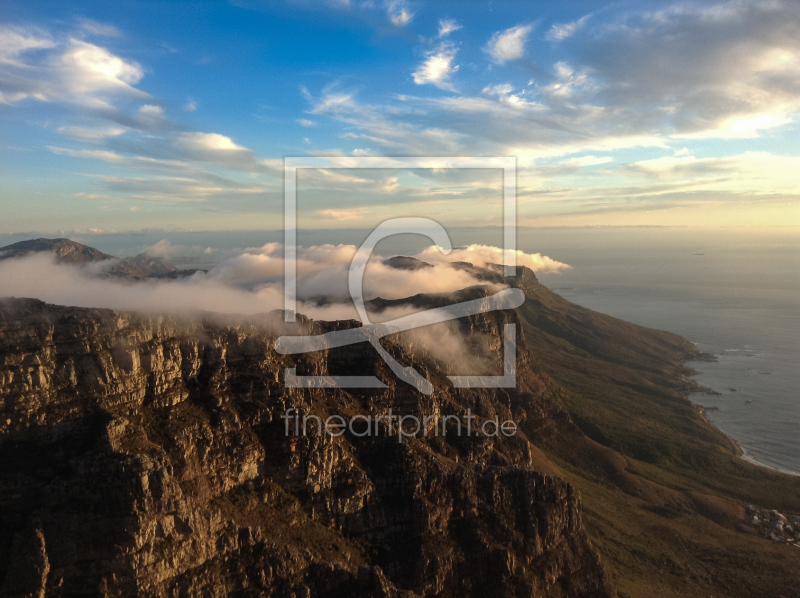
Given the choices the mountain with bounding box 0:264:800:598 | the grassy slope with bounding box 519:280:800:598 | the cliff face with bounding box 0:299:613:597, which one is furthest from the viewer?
the grassy slope with bounding box 519:280:800:598

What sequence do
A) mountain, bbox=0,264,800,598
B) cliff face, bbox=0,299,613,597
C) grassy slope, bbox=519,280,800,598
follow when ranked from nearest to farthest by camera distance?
cliff face, bbox=0,299,613,597
mountain, bbox=0,264,800,598
grassy slope, bbox=519,280,800,598

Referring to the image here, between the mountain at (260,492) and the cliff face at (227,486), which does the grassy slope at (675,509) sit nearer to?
the mountain at (260,492)

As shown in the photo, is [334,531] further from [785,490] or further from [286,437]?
[785,490]

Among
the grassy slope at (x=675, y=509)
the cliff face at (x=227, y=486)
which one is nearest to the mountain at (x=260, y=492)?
the cliff face at (x=227, y=486)

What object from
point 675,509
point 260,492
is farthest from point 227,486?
point 675,509

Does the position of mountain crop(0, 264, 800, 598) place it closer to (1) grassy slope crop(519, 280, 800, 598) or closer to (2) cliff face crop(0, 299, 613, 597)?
(2) cliff face crop(0, 299, 613, 597)

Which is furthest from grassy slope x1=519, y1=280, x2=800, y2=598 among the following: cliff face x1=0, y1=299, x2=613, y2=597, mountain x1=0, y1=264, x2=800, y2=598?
cliff face x1=0, y1=299, x2=613, y2=597

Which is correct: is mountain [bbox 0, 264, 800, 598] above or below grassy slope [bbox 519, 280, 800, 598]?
above

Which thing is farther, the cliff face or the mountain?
the mountain
